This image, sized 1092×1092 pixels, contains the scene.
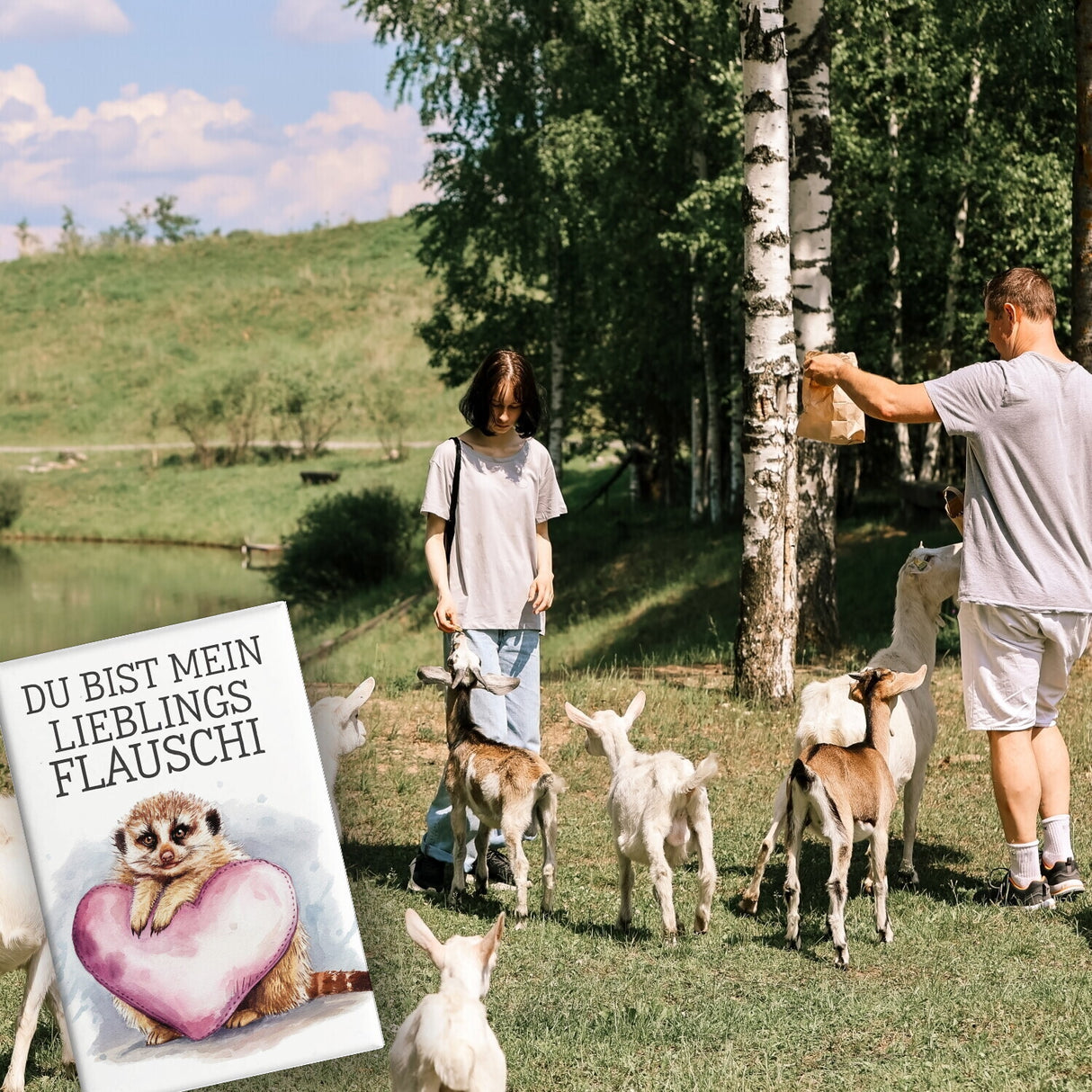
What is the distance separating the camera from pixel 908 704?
5887 millimetres

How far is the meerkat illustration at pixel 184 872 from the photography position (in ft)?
11.7

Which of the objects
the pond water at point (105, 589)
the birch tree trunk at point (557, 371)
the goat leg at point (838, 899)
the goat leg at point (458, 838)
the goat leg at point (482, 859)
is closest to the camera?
the goat leg at point (838, 899)

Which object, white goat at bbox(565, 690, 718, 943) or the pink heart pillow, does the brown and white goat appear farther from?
the pink heart pillow

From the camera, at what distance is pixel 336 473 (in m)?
44.4

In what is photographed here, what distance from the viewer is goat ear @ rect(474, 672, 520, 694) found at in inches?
214

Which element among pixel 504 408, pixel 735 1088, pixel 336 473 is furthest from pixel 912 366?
pixel 336 473

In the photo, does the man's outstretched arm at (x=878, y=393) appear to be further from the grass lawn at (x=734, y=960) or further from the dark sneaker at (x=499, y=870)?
the dark sneaker at (x=499, y=870)

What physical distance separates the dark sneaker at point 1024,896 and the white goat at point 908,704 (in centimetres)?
43

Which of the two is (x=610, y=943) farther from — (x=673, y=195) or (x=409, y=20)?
(x=409, y=20)

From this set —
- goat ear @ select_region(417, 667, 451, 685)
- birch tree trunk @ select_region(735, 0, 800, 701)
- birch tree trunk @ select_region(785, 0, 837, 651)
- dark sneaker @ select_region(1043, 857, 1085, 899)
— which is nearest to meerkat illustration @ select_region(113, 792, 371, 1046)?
goat ear @ select_region(417, 667, 451, 685)

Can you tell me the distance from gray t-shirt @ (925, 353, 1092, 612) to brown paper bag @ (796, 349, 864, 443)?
1.57 feet

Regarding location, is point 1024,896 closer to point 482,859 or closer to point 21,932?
point 482,859

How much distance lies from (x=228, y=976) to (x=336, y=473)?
136 feet

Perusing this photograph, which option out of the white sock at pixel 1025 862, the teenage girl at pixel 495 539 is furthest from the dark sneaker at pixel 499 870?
the white sock at pixel 1025 862
